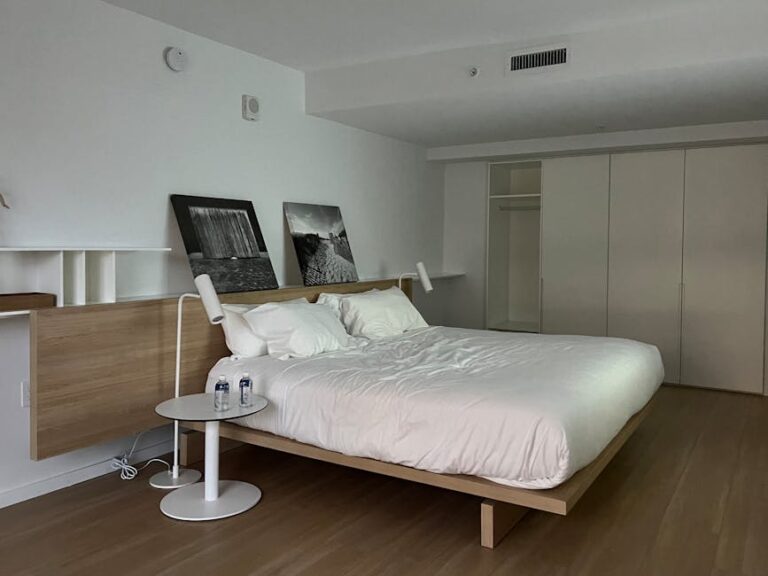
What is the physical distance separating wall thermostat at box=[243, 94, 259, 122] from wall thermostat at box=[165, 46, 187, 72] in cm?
55

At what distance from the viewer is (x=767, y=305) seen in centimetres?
541

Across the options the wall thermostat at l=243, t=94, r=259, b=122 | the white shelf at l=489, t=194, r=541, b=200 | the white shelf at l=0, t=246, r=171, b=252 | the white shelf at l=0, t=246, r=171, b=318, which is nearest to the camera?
the white shelf at l=0, t=246, r=171, b=252

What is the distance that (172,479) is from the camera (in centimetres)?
338

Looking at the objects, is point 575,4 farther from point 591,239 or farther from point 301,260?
point 591,239

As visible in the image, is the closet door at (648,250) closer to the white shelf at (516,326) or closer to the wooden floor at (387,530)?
the white shelf at (516,326)

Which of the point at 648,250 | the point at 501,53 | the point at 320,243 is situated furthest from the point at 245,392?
the point at 648,250

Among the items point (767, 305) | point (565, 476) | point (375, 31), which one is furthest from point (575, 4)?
point (767, 305)

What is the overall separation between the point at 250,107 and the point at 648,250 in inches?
146

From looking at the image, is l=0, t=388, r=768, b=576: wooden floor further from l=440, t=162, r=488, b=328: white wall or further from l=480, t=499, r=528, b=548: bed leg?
l=440, t=162, r=488, b=328: white wall

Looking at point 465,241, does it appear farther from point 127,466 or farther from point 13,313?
point 13,313

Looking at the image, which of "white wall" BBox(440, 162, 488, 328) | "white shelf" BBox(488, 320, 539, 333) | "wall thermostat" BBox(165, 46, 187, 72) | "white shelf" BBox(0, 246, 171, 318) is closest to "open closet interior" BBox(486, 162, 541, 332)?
"white shelf" BBox(488, 320, 539, 333)

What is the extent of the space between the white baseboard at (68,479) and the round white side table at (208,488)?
1.51ft

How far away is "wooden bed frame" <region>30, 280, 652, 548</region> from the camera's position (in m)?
2.70

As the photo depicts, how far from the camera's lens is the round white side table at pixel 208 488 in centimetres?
293
